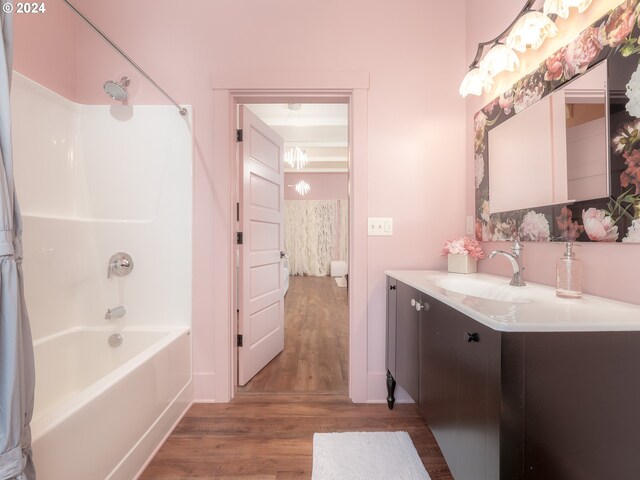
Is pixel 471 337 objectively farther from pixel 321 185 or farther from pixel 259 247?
pixel 321 185

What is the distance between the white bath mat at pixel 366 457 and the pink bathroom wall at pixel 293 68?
1.23ft

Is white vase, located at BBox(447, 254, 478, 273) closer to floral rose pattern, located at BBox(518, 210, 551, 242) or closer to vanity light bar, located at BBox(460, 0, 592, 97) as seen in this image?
floral rose pattern, located at BBox(518, 210, 551, 242)

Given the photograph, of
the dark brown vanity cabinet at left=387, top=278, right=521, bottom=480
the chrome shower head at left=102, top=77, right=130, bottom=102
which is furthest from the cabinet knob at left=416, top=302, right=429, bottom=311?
the chrome shower head at left=102, top=77, right=130, bottom=102

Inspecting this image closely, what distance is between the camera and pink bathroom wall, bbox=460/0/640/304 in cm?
95

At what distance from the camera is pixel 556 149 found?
1184mm

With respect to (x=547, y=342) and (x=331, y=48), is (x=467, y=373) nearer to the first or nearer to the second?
(x=547, y=342)

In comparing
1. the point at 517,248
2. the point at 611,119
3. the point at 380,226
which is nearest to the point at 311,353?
the point at 380,226

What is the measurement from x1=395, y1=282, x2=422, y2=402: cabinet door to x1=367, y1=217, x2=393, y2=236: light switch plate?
1.30 ft

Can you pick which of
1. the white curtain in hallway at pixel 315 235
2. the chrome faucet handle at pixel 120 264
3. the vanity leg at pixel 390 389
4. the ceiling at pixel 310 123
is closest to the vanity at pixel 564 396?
the vanity leg at pixel 390 389

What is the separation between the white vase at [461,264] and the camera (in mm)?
1624

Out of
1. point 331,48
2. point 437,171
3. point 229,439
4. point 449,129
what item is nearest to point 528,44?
point 449,129

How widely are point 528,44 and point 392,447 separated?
206cm

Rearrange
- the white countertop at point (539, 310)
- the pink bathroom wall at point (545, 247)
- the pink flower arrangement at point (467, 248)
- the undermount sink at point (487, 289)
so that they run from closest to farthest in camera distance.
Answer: the white countertop at point (539, 310) < the pink bathroom wall at point (545, 247) < the undermount sink at point (487, 289) < the pink flower arrangement at point (467, 248)

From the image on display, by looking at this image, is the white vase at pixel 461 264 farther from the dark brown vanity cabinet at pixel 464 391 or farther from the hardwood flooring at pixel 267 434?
the hardwood flooring at pixel 267 434
